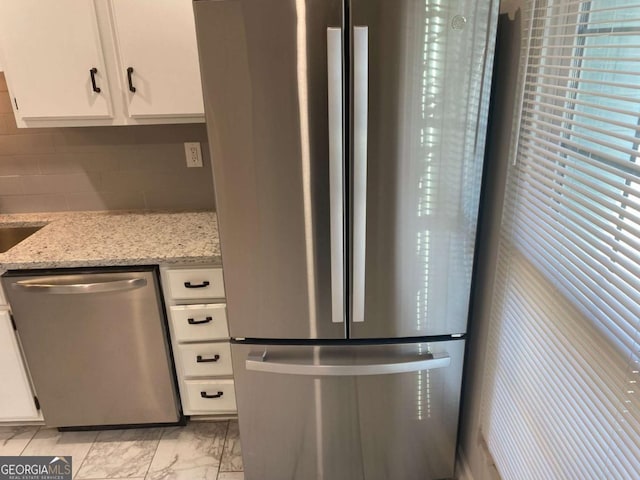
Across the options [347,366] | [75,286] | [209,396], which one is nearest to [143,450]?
[209,396]

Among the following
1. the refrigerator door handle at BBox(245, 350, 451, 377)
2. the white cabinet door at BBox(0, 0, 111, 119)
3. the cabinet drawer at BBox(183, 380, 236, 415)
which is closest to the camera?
the refrigerator door handle at BBox(245, 350, 451, 377)

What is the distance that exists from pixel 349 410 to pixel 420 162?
0.94 metres

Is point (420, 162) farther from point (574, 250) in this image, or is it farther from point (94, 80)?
point (94, 80)

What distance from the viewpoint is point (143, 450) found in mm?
2139

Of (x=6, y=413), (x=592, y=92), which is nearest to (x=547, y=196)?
(x=592, y=92)

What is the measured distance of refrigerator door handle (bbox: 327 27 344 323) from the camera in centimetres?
132

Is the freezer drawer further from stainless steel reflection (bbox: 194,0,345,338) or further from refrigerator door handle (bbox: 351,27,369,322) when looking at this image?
refrigerator door handle (bbox: 351,27,369,322)

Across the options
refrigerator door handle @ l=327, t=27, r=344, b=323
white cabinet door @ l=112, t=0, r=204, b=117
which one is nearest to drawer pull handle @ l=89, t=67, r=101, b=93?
white cabinet door @ l=112, t=0, r=204, b=117

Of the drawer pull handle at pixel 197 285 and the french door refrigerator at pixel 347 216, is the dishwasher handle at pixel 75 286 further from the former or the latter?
the french door refrigerator at pixel 347 216

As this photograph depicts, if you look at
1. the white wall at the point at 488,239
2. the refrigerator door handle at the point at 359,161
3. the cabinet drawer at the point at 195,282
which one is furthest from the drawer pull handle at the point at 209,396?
the white wall at the point at 488,239

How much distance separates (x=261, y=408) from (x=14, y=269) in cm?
113

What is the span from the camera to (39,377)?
6.74ft

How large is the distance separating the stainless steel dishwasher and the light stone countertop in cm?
6

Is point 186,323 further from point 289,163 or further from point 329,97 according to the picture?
point 329,97
